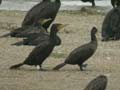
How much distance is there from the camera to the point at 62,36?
18469 millimetres

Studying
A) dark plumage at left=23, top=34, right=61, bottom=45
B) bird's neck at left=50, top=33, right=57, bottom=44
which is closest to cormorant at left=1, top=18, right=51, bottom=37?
dark plumage at left=23, top=34, right=61, bottom=45

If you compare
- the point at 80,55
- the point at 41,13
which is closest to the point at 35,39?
the point at 41,13

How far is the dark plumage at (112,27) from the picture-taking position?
17.8 m

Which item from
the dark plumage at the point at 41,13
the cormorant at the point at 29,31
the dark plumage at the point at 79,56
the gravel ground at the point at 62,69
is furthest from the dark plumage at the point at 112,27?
the dark plumage at the point at 79,56

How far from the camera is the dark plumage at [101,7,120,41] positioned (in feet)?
58.3

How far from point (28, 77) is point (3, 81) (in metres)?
0.56

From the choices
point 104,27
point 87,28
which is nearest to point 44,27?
point 104,27

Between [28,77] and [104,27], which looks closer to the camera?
[28,77]

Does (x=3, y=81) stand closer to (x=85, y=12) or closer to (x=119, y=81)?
(x=119, y=81)

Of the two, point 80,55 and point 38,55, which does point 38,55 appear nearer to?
point 38,55

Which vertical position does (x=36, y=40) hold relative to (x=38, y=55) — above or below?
below

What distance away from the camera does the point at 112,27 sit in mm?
17875

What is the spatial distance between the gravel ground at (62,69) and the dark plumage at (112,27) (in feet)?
1.62

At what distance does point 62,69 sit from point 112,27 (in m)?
4.79
